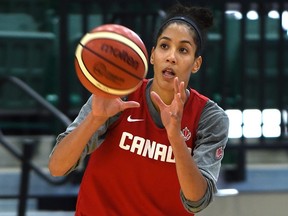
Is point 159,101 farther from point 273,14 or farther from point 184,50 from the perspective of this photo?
point 273,14

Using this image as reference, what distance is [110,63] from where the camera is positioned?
3430mm

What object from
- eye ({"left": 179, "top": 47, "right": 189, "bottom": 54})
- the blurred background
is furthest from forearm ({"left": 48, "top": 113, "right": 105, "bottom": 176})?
the blurred background

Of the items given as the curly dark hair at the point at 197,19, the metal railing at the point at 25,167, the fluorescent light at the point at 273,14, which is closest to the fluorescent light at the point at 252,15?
the fluorescent light at the point at 273,14

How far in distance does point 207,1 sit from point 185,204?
150 inches

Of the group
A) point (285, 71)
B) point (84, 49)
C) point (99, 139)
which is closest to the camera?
point (84, 49)

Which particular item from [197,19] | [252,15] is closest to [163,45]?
[197,19]

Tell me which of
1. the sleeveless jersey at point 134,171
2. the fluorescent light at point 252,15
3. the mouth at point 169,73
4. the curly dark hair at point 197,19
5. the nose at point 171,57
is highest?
the fluorescent light at point 252,15

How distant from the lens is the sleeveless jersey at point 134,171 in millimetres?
3750

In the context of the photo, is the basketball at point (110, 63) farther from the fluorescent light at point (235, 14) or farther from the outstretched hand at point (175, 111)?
the fluorescent light at point (235, 14)

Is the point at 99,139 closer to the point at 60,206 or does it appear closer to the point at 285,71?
the point at 60,206

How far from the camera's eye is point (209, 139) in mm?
3768

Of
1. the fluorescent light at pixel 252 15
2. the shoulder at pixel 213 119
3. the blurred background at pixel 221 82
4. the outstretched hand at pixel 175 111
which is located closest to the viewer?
the outstretched hand at pixel 175 111

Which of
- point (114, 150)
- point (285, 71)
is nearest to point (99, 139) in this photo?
point (114, 150)

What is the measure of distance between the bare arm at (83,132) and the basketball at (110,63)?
0.07m
